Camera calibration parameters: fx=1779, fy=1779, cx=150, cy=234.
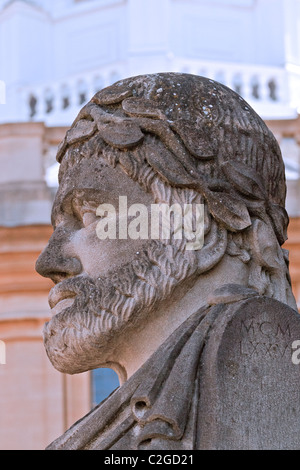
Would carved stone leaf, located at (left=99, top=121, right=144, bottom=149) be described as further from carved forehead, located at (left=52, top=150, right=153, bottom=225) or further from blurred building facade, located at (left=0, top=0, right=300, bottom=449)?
blurred building facade, located at (left=0, top=0, right=300, bottom=449)

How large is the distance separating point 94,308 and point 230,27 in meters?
29.5

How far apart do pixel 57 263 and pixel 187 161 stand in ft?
2.01

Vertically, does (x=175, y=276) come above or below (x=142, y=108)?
below

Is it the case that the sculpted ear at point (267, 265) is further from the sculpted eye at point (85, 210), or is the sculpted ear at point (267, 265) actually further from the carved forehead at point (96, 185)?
the sculpted eye at point (85, 210)

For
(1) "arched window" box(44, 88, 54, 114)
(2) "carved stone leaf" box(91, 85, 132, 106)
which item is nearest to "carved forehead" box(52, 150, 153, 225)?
(2) "carved stone leaf" box(91, 85, 132, 106)

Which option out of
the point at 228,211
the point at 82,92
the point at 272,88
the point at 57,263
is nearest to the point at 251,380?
the point at 228,211

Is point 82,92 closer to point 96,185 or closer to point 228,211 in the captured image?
point 96,185

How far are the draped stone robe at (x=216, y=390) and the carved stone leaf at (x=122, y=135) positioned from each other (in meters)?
0.68

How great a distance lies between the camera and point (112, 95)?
22.2ft

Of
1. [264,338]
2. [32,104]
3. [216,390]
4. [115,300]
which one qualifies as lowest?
[216,390]

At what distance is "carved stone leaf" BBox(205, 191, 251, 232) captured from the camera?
252 inches

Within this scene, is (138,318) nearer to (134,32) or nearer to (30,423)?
(30,423)

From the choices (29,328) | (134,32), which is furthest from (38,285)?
(134,32)

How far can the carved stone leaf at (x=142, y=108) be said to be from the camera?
21.6ft
